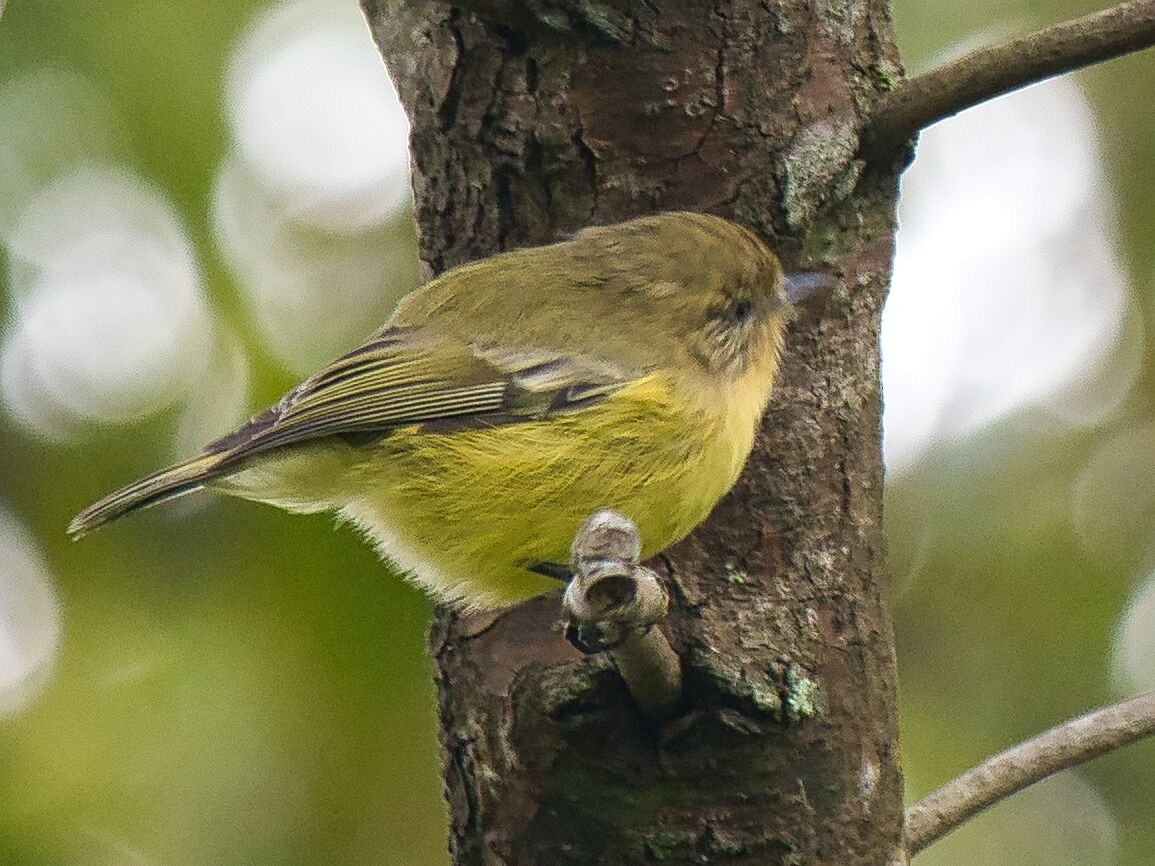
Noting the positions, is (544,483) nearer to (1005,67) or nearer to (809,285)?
(809,285)

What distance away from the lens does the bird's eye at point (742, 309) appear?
297 cm

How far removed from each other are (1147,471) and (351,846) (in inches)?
96.9

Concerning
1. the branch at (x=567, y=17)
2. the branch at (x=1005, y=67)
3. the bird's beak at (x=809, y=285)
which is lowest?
the bird's beak at (x=809, y=285)

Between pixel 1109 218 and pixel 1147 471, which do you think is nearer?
pixel 1147 471

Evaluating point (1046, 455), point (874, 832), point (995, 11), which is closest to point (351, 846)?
point (874, 832)

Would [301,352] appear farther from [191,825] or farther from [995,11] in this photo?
[995,11]

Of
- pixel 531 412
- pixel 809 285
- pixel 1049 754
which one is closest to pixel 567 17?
pixel 809 285

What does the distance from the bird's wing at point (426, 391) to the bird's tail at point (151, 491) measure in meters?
0.05

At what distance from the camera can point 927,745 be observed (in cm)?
375

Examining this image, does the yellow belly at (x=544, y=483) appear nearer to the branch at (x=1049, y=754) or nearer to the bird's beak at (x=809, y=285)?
the bird's beak at (x=809, y=285)

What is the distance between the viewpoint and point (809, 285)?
2648mm

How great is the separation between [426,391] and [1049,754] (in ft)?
4.41

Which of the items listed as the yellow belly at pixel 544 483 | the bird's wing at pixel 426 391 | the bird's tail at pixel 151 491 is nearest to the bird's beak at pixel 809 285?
the yellow belly at pixel 544 483

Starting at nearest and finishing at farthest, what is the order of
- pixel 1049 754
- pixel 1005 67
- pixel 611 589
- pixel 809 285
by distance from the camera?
pixel 611 589 → pixel 1005 67 → pixel 1049 754 → pixel 809 285
